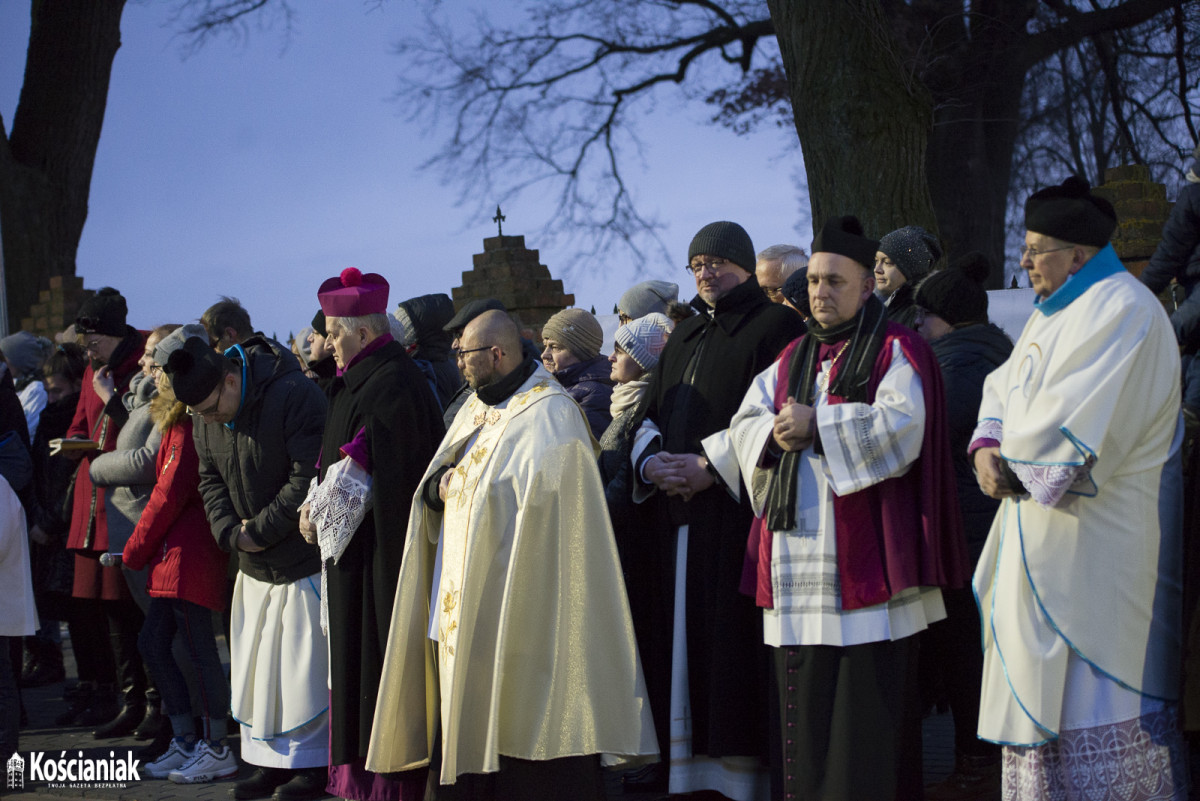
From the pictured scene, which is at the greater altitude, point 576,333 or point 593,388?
point 576,333

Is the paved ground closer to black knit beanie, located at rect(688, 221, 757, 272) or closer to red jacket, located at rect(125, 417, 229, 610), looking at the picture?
red jacket, located at rect(125, 417, 229, 610)

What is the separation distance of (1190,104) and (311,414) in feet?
44.0

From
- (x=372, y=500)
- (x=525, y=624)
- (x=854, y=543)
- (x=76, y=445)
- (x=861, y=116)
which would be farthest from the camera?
(x=861, y=116)

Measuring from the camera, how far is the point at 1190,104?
15.0 meters

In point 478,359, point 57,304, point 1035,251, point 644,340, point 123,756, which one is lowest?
point 123,756

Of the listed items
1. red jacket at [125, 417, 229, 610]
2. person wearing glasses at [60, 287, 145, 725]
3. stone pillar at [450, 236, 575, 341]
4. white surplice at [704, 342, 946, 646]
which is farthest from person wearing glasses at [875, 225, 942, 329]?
stone pillar at [450, 236, 575, 341]

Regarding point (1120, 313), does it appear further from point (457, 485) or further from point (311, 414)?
point (311, 414)

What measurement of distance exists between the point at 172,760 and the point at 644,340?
292cm

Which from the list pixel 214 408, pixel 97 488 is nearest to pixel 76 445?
pixel 97 488

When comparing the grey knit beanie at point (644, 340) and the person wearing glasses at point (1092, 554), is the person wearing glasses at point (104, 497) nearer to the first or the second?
the grey knit beanie at point (644, 340)

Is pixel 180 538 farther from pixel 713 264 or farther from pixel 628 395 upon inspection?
pixel 713 264

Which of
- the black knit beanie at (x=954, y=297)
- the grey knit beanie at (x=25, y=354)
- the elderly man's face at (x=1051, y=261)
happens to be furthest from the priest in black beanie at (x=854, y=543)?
the grey knit beanie at (x=25, y=354)

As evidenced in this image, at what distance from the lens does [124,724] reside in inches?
252

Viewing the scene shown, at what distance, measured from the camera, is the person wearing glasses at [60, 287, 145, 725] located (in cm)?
641
